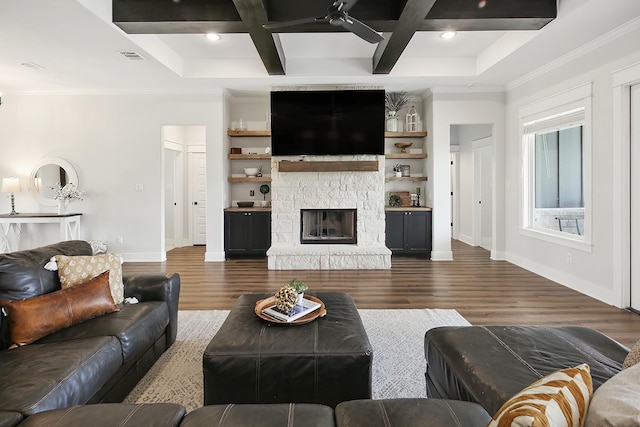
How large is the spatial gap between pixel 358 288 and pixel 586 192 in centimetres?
291

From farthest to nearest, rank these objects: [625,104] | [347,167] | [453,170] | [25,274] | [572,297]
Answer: [453,170], [347,167], [572,297], [625,104], [25,274]

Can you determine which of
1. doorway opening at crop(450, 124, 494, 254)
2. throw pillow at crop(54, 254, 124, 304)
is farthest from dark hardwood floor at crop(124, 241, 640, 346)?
doorway opening at crop(450, 124, 494, 254)

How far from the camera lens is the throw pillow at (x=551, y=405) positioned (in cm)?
73

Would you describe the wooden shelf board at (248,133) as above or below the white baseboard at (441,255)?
above

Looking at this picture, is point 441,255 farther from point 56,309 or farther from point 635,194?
point 56,309

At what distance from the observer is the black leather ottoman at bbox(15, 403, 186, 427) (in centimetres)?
110

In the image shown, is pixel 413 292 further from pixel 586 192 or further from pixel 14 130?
pixel 14 130

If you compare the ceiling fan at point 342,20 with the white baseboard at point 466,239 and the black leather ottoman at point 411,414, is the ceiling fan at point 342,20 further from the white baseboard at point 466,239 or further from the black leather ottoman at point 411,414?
the white baseboard at point 466,239

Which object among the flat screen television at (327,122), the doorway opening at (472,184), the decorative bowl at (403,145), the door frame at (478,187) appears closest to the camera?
the flat screen television at (327,122)

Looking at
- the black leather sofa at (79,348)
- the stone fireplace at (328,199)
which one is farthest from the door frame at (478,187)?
the black leather sofa at (79,348)

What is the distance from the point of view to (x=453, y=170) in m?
8.17

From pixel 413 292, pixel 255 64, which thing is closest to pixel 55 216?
pixel 255 64

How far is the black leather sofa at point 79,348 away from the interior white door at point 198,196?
5.25m

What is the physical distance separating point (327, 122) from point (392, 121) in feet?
4.36
